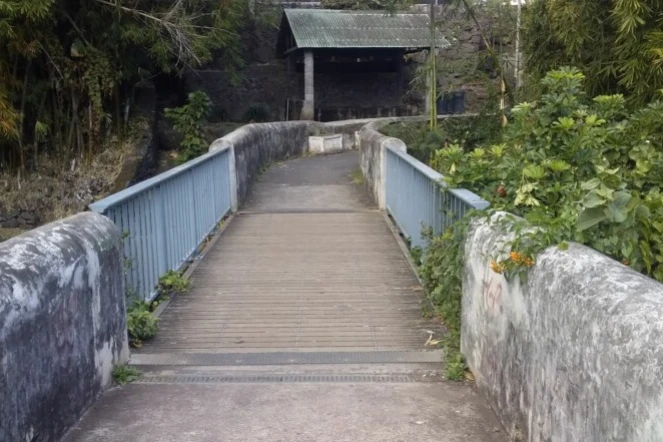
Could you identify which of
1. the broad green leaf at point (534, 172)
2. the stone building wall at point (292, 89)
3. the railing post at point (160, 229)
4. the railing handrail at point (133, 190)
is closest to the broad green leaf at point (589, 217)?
the broad green leaf at point (534, 172)

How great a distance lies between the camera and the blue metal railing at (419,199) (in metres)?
5.61

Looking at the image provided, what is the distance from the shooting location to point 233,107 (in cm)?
2762

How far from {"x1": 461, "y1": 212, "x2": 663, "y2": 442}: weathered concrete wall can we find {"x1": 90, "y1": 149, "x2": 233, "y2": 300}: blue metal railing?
2594 mm

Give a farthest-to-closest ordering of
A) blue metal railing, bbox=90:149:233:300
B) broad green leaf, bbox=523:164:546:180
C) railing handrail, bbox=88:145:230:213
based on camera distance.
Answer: blue metal railing, bbox=90:149:233:300
railing handrail, bbox=88:145:230:213
broad green leaf, bbox=523:164:546:180

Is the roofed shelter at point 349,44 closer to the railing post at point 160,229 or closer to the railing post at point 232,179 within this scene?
the railing post at point 232,179

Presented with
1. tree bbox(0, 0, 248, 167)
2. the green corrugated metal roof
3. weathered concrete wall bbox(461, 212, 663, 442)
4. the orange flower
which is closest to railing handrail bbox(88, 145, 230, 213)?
weathered concrete wall bbox(461, 212, 663, 442)

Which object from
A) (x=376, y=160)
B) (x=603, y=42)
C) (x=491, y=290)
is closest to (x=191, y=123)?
(x=376, y=160)

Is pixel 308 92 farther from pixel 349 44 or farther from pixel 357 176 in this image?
pixel 357 176

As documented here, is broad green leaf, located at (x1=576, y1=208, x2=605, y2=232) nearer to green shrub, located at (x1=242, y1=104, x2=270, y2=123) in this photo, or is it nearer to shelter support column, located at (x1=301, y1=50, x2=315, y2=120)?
shelter support column, located at (x1=301, y1=50, x2=315, y2=120)

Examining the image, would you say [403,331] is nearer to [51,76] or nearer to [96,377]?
[96,377]

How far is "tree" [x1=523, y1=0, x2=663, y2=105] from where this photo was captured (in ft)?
28.1

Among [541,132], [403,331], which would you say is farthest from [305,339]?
[541,132]

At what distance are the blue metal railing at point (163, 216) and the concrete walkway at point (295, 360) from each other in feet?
1.06

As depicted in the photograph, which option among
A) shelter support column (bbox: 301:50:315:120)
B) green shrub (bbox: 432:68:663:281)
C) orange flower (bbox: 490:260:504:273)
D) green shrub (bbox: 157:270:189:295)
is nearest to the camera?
green shrub (bbox: 432:68:663:281)
